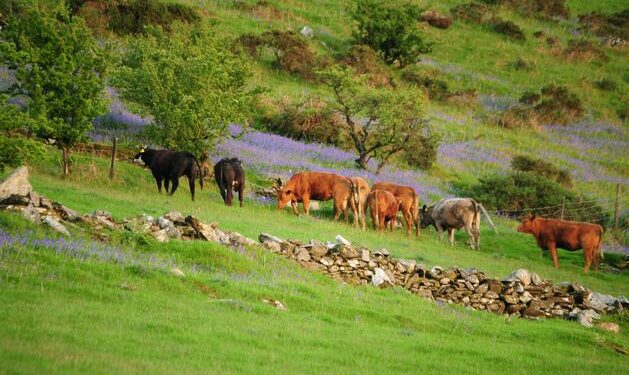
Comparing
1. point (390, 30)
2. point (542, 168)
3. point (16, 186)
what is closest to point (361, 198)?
point (16, 186)

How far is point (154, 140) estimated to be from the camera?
3266cm

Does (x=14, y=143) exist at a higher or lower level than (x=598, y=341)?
higher

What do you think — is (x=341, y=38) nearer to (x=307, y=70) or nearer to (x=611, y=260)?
(x=307, y=70)

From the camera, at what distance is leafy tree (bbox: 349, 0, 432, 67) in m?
63.7

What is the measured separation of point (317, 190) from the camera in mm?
30891

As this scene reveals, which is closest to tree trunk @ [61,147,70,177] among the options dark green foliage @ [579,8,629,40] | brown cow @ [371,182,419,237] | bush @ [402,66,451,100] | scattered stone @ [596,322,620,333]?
brown cow @ [371,182,419,237]

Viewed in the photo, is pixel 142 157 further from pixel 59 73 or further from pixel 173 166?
pixel 59 73

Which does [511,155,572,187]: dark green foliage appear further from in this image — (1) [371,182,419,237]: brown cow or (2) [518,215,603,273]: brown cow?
(1) [371,182,419,237]: brown cow

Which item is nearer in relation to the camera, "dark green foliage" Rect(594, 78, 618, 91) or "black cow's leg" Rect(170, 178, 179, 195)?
"black cow's leg" Rect(170, 178, 179, 195)

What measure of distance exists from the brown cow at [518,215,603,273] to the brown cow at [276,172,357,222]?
7010 mm

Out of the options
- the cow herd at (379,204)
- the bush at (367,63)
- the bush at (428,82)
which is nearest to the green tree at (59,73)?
the cow herd at (379,204)

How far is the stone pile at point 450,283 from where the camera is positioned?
66.1ft

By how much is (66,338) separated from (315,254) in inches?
414

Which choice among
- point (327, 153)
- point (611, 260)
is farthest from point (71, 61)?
point (611, 260)
